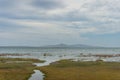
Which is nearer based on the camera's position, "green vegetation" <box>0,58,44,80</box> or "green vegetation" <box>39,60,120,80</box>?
"green vegetation" <box>39,60,120,80</box>

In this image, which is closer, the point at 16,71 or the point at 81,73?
the point at 81,73

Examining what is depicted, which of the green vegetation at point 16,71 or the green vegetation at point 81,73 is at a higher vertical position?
the green vegetation at point 16,71

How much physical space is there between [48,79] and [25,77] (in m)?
5.46

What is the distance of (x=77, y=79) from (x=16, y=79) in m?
11.8

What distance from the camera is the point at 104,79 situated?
48.7 metres

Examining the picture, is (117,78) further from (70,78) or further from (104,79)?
(70,78)

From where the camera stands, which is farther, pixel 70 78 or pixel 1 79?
pixel 70 78

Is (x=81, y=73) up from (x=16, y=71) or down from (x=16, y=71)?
down

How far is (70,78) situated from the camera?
1967 inches

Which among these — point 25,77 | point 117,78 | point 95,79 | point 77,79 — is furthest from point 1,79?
point 117,78

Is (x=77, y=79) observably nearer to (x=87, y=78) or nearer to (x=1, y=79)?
(x=87, y=78)

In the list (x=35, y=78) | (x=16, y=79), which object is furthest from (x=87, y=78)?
(x=16, y=79)

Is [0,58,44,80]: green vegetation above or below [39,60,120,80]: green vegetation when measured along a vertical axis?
above

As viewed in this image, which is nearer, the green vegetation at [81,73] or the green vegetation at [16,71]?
the green vegetation at [81,73]
